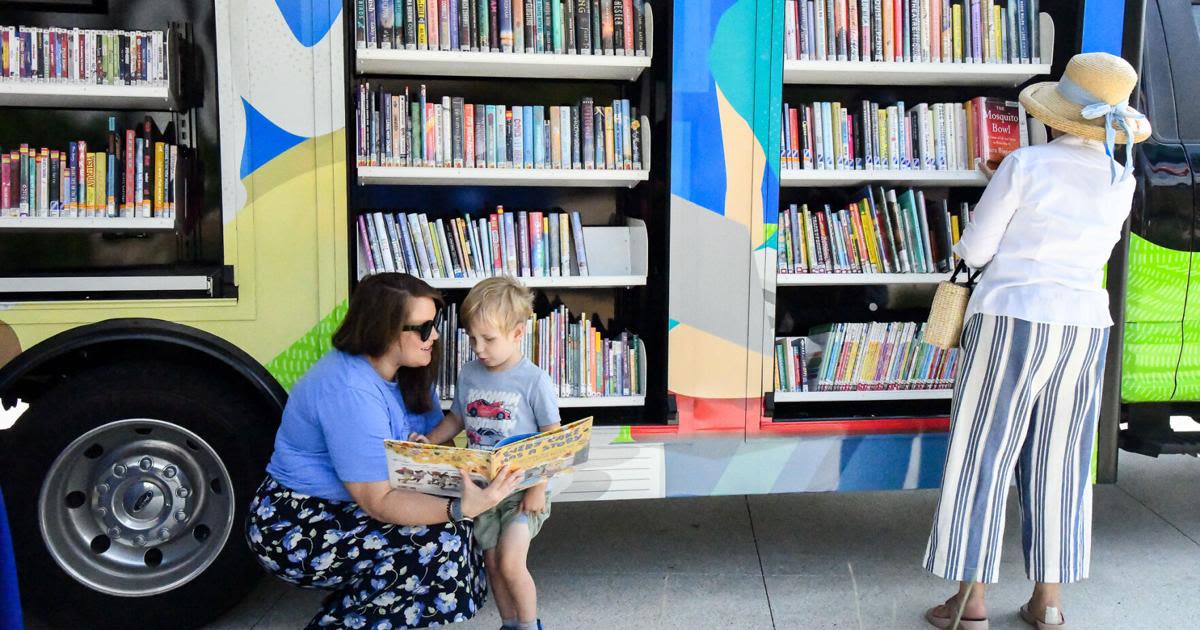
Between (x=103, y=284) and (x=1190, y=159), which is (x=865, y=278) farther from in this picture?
(x=103, y=284)

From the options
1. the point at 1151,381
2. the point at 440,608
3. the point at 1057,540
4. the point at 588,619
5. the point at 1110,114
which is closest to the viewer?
the point at 440,608

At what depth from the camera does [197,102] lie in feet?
10.5

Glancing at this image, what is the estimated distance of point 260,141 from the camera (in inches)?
112

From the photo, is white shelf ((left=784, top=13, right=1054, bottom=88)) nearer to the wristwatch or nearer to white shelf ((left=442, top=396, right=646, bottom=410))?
white shelf ((left=442, top=396, right=646, bottom=410))

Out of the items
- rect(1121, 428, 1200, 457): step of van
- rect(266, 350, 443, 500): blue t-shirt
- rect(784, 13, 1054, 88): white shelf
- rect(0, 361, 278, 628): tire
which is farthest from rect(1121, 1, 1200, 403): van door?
rect(0, 361, 278, 628): tire

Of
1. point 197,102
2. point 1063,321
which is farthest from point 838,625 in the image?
point 197,102

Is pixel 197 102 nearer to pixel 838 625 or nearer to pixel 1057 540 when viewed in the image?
pixel 838 625

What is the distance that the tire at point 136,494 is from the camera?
2783 millimetres

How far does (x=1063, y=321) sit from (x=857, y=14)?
4.26 ft

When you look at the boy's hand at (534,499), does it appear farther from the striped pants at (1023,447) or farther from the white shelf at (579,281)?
the striped pants at (1023,447)

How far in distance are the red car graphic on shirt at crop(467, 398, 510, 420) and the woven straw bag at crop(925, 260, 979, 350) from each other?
1.35 metres

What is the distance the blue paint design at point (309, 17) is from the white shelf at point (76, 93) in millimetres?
432

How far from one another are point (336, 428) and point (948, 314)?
1834mm

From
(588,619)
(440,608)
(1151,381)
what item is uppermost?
(1151,381)
